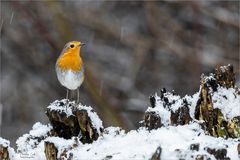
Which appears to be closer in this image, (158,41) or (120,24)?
(158,41)

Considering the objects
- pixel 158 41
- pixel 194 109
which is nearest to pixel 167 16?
pixel 158 41

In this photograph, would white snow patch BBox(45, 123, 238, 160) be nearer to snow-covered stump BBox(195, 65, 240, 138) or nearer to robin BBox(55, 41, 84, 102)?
snow-covered stump BBox(195, 65, 240, 138)

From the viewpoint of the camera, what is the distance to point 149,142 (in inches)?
112

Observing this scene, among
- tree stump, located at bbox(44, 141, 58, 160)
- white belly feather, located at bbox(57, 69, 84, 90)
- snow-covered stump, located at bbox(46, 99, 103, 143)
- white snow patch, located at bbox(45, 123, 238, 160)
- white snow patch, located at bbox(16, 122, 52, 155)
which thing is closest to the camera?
white snow patch, located at bbox(45, 123, 238, 160)

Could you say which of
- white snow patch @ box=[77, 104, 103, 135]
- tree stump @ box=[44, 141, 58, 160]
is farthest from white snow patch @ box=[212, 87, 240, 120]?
tree stump @ box=[44, 141, 58, 160]

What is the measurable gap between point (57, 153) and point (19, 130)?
619 cm

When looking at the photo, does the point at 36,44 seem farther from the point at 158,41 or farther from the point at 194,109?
the point at 194,109

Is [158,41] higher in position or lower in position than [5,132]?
higher

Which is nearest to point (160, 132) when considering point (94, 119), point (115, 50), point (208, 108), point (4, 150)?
point (208, 108)

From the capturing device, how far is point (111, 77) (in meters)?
9.48

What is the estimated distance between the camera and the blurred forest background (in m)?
8.60

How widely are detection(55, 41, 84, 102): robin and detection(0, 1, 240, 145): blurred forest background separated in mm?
4112

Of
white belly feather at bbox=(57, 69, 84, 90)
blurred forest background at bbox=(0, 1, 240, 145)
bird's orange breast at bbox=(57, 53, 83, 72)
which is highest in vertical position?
blurred forest background at bbox=(0, 1, 240, 145)

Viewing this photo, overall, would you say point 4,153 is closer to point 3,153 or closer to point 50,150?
point 3,153
